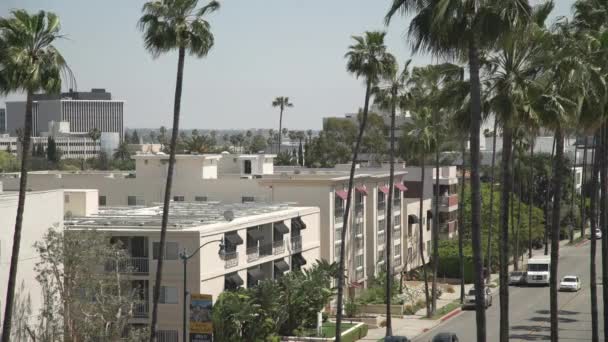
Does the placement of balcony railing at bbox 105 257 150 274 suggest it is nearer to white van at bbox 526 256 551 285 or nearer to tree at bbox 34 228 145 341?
tree at bbox 34 228 145 341

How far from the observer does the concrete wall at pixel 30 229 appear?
41.3 metres

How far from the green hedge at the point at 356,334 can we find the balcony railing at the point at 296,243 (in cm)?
613

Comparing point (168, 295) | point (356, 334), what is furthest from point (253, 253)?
point (356, 334)

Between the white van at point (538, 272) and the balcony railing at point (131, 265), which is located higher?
the balcony railing at point (131, 265)

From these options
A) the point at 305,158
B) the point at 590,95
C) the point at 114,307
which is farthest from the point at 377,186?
the point at 305,158

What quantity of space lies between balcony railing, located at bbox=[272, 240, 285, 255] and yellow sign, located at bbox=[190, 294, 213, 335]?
16666 millimetres

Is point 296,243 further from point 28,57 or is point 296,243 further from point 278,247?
point 28,57

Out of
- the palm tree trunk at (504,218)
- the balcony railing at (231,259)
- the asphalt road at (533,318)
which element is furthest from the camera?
the asphalt road at (533,318)

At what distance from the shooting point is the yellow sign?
45.5 meters

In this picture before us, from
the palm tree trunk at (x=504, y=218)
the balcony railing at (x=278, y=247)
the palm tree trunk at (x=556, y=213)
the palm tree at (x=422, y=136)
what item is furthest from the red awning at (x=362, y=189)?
the palm tree trunk at (x=504, y=218)

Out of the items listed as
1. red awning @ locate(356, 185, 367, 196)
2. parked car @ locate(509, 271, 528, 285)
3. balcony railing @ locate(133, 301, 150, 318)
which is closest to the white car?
parked car @ locate(509, 271, 528, 285)

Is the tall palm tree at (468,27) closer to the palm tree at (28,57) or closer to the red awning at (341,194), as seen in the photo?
the palm tree at (28,57)

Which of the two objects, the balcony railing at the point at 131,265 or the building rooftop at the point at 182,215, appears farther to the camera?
the building rooftop at the point at 182,215

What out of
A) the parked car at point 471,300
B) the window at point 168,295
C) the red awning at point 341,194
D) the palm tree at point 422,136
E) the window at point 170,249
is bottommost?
the parked car at point 471,300
